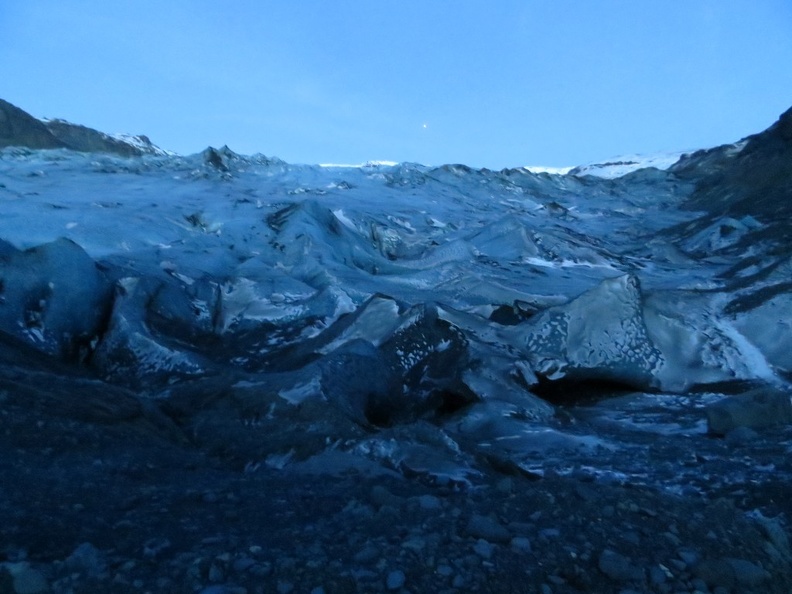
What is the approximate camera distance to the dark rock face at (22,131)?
785 inches

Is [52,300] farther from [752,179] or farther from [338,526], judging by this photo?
[752,179]

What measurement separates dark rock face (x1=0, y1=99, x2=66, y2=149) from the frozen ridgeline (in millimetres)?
14076

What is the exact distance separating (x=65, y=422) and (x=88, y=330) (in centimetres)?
155

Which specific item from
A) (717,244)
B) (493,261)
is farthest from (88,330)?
(717,244)

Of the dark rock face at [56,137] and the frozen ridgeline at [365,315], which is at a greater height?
the dark rock face at [56,137]

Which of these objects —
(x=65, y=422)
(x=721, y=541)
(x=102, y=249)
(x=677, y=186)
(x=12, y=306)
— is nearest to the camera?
(x=721, y=541)

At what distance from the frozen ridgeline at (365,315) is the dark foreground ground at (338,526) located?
289mm

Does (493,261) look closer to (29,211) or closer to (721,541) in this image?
(29,211)

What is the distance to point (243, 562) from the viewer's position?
1499mm

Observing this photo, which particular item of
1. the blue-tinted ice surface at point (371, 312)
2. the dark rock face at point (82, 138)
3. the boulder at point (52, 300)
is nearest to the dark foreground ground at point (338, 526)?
the blue-tinted ice surface at point (371, 312)

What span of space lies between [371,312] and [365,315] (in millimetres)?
40

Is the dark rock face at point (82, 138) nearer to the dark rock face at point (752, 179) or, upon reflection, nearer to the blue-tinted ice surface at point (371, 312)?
the blue-tinted ice surface at point (371, 312)

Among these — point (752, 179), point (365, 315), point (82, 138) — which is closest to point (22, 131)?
point (82, 138)

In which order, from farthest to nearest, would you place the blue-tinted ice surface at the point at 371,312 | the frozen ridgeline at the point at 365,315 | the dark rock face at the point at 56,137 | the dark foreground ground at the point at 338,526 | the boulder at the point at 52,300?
the dark rock face at the point at 56,137 → the boulder at the point at 52,300 → the blue-tinted ice surface at the point at 371,312 → the frozen ridgeline at the point at 365,315 → the dark foreground ground at the point at 338,526
